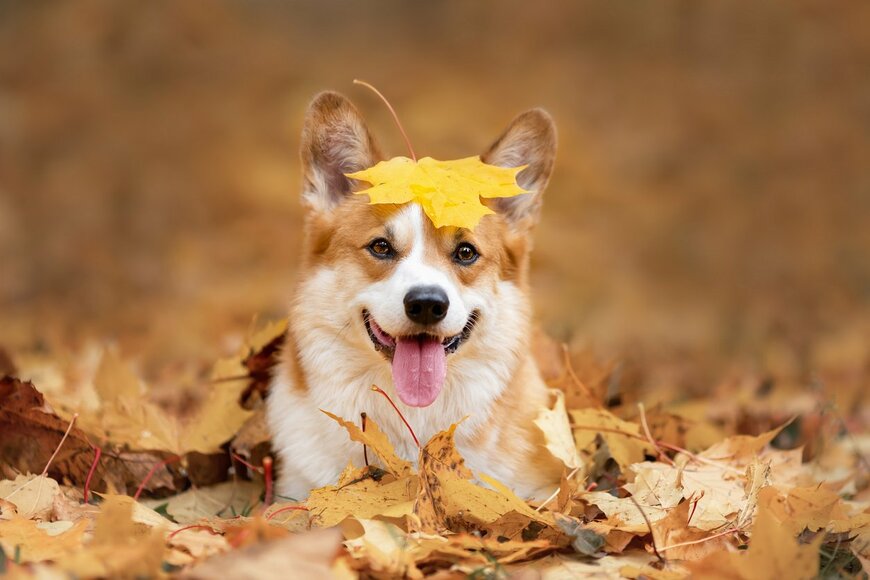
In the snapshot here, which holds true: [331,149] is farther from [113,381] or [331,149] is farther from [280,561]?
[280,561]

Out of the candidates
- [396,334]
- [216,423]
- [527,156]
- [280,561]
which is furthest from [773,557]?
[216,423]

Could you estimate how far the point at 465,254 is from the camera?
306cm

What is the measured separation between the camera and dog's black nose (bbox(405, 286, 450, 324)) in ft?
8.90

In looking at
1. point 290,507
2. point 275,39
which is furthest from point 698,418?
point 275,39

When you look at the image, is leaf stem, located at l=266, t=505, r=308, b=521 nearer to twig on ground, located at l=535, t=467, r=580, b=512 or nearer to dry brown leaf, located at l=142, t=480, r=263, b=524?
dry brown leaf, located at l=142, t=480, r=263, b=524

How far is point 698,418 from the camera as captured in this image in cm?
390

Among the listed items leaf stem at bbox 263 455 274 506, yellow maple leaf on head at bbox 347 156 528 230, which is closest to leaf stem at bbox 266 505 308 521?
leaf stem at bbox 263 455 274 506

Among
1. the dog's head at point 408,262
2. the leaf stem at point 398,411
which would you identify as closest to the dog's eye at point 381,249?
the dog's head at point 408,262

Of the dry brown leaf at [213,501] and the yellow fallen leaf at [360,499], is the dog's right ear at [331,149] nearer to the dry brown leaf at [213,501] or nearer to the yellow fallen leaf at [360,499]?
the dry brown leaf at [213,501]

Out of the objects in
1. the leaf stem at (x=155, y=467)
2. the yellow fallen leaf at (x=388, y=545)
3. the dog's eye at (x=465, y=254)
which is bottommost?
the leaf stem at (x=155, y=467)

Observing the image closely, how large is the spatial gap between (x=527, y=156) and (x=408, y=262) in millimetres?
744

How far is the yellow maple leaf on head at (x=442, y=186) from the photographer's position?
2838 millimetres

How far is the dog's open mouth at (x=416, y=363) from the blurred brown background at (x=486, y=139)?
410cm

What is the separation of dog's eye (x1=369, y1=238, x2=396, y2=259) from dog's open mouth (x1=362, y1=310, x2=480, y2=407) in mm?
243
